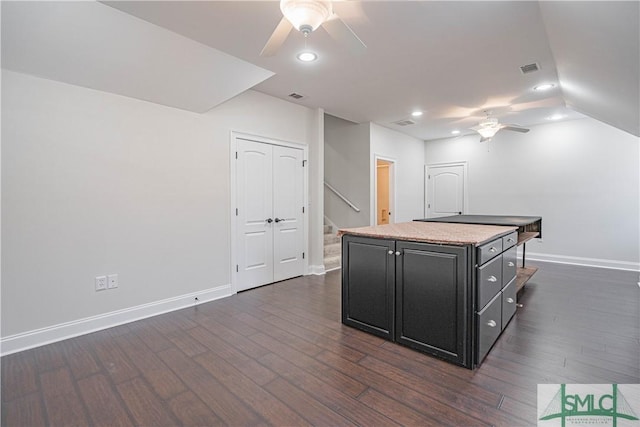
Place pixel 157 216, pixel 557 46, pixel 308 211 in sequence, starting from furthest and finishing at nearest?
pixel 308 211
pixel 157 216
pixel 557 46

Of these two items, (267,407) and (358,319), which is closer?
(267,407)

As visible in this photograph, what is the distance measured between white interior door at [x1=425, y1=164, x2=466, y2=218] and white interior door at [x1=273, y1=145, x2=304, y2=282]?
3822 mm

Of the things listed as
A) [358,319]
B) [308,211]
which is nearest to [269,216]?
[308,211]

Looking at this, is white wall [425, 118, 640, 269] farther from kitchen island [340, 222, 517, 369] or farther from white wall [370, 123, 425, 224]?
kitchen island [340, 222, 517, 369]

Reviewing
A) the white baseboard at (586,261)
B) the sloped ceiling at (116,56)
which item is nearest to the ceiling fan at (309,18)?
the sloped ceiling at (116,56)

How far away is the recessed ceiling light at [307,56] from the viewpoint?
2835mm

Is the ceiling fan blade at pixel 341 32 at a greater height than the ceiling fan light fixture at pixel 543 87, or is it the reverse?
the ceiling fan light fixture at pixel 543 87

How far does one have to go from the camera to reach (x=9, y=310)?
2.41 metres

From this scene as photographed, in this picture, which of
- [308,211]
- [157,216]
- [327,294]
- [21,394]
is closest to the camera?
[21,394]

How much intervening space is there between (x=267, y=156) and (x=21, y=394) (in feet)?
10.6

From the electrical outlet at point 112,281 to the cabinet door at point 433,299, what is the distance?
266 centimetres

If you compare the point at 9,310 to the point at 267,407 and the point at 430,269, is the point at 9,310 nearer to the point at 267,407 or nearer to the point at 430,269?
the point at 267,407

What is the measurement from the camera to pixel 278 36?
182cm
